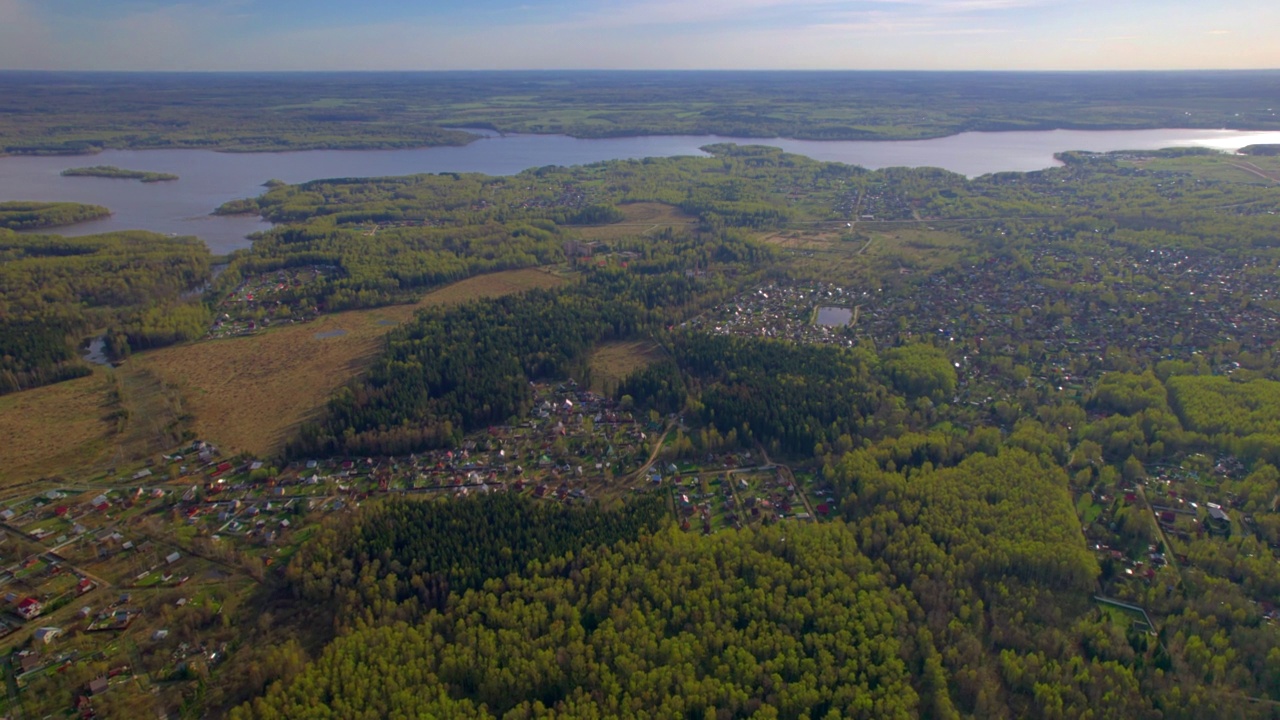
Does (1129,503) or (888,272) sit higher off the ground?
(888,272)

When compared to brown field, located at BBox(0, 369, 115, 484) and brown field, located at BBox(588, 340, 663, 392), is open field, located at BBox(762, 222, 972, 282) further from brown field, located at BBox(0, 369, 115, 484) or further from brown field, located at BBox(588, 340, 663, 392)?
brown field, located at BBox(0, 369, 115, 484)

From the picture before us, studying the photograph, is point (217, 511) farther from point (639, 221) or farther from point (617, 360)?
point (639, 221)

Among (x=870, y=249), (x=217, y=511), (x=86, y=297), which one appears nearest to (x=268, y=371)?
(x=217, y=511)

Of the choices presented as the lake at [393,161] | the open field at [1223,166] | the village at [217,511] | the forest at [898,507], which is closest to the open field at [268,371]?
the village at [217,511]

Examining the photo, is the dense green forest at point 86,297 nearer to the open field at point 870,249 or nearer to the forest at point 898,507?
the forest at point 898,507

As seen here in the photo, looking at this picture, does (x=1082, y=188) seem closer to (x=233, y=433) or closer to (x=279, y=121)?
(x=233, y=433)

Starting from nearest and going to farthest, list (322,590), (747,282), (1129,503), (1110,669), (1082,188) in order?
(1110,669), (322,590), (1129,503), (747,282), (1082,188)

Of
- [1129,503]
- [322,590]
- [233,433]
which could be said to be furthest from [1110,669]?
[233,433]
